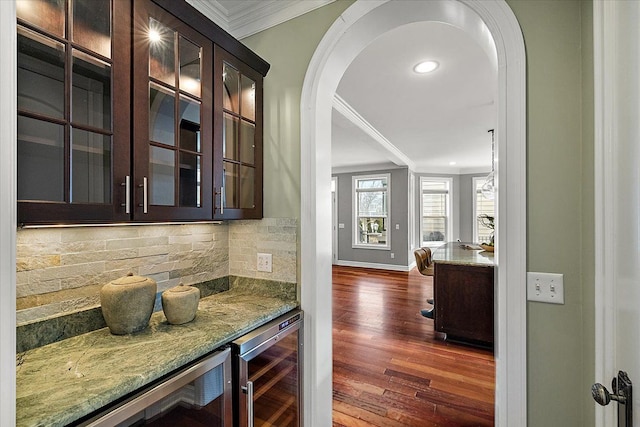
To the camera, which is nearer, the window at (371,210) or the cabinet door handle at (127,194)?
the cabinet door handle at (127,194)

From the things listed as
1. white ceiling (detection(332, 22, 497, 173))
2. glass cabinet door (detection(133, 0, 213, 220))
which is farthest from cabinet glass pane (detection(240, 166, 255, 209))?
white ceiling (detection(332, 22, 497, 173))

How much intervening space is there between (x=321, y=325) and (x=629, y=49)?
1.61 metres

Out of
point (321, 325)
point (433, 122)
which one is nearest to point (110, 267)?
point (321, 325)

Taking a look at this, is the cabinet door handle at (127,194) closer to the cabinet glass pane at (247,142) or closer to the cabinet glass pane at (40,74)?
the cabinet glass pane at (40,74)

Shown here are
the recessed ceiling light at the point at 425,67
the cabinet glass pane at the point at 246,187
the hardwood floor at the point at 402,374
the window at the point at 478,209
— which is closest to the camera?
the cabinet glass pane at the point at 246,187

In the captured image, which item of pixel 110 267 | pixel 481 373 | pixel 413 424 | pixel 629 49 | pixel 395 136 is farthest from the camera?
pixel 395 136

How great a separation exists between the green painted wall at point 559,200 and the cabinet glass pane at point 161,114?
146 centimetres

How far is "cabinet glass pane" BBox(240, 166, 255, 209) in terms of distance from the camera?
1.67 m

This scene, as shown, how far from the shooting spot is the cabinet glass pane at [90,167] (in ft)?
3.23

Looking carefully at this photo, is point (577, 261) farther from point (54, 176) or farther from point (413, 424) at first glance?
point (54, 176)

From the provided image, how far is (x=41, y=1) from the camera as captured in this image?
0.92m

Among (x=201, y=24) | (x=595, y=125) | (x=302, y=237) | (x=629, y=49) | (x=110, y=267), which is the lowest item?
(x=110, y=267)

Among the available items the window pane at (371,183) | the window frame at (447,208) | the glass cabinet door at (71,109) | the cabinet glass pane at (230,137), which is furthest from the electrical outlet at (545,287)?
the window frame at (447,208)

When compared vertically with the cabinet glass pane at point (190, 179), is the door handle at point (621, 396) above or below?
below
